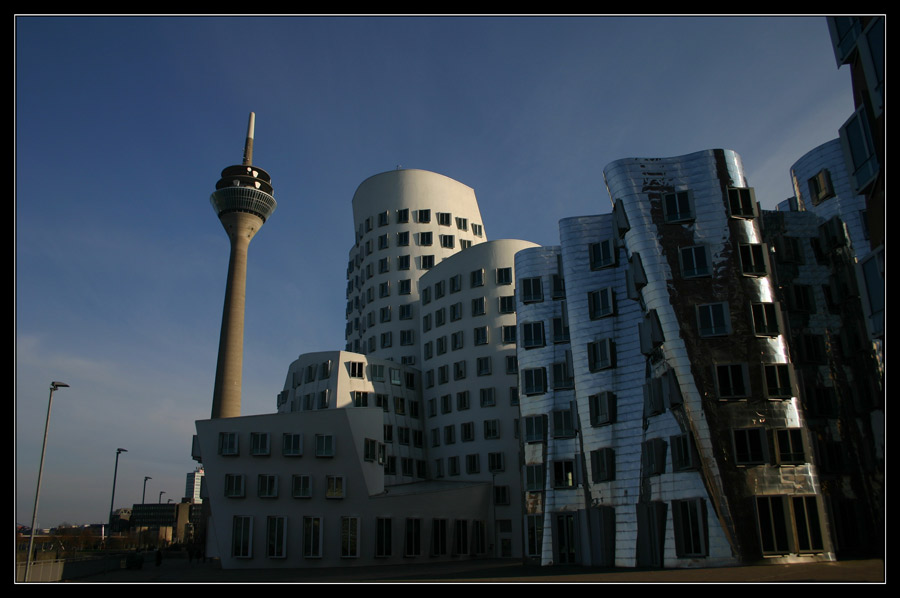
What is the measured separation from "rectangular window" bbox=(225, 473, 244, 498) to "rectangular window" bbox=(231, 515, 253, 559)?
143 cm

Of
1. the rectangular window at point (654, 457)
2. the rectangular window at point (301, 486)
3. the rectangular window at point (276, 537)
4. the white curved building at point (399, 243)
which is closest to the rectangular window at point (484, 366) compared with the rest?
the white curved building at point (399, 243)

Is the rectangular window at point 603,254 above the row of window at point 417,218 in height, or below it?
below

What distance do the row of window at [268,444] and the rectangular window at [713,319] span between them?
88.7 feet

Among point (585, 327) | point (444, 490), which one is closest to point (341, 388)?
point (444, 490)

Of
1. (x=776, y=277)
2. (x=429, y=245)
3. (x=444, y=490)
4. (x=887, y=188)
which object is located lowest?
(x=444, y=490)

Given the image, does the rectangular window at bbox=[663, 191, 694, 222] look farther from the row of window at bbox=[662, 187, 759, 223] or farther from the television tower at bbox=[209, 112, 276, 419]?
the television tower at bbox=[209, 112, 276, 419]

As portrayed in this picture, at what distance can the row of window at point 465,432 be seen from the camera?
198 ft

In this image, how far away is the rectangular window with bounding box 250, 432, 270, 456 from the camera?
49.1 m

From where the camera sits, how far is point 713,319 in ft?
108

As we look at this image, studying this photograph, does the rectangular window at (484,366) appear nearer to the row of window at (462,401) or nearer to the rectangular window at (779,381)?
the row of window at (462,401)

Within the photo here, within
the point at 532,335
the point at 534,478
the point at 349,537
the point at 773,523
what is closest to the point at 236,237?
the point at 349,537
